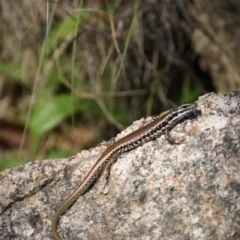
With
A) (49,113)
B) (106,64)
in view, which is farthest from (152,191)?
(106,64)

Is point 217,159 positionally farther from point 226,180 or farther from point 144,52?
point 144,52

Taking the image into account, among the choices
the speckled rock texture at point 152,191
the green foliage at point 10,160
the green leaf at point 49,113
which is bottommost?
the speckled rock texture at point 152,191

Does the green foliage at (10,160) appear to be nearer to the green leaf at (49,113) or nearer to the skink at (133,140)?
the green leaf at (49,113)

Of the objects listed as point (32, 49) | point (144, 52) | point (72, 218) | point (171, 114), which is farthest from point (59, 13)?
point (72, 218)

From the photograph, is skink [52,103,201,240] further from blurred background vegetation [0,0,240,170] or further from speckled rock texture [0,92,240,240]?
blurred background vegetation [0,0,240,170]

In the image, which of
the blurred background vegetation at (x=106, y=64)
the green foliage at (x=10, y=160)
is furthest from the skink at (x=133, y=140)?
the green foliage at (x=10, y=160)

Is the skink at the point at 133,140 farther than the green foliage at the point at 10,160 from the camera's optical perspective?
No

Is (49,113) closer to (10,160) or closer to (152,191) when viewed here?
(10,160)
